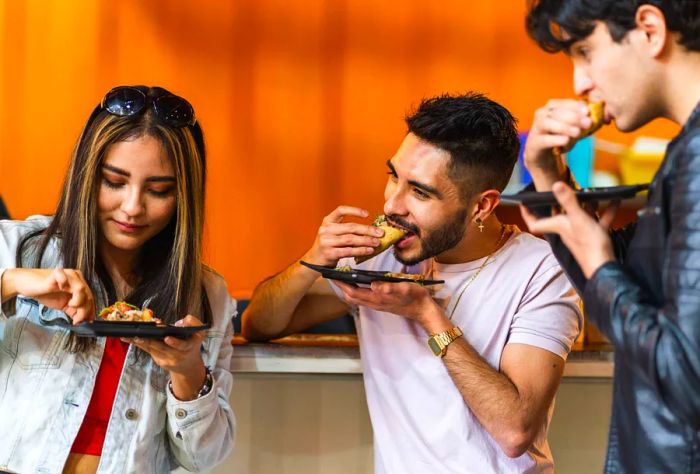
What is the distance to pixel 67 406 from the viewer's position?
86.2 inches

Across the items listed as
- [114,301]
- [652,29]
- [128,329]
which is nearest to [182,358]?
[128,329]

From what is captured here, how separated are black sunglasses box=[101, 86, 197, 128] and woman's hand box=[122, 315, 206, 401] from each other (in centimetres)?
57

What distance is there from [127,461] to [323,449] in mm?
942

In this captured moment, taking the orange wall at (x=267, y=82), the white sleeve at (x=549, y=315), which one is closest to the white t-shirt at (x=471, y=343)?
the white sleeve at (x=549, y=315)

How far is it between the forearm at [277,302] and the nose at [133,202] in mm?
608

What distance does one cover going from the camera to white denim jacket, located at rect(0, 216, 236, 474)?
2.16 metres

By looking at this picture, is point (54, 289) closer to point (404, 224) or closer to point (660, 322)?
point (404, 224)

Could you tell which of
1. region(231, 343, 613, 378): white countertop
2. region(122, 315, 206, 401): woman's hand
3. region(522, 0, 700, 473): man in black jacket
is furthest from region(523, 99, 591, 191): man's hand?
region(231, 343, 613, 378): white countertop

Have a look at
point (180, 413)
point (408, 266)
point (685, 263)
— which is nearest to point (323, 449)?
point (408, 266)

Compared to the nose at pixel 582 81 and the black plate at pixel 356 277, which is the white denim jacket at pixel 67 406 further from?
the nose at pixel 582 81

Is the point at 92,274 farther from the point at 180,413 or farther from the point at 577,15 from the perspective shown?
the point at 577,15

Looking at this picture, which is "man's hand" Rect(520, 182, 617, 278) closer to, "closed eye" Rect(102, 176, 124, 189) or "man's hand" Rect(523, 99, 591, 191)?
"man's hand" Rect(523, 99, 591, 191)

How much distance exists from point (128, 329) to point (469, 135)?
129 centimetres

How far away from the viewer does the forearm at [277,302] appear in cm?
275
